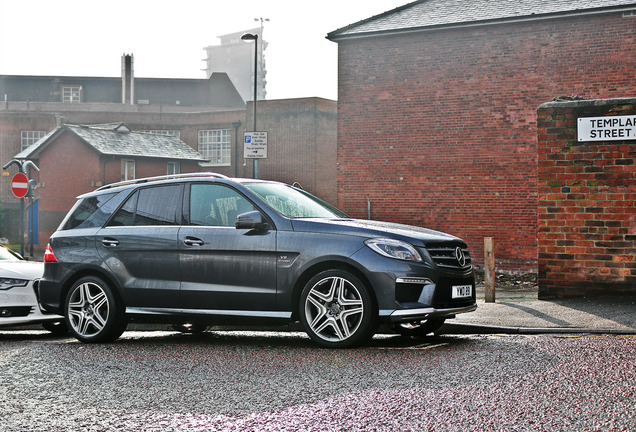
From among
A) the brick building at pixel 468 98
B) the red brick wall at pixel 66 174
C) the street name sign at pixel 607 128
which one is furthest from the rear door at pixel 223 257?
the red brick wall at pixel 66 174

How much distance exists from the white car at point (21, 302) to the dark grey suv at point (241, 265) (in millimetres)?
916

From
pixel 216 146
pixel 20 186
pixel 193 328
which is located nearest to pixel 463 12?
pixel 20 186

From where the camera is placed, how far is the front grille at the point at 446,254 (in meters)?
7.02

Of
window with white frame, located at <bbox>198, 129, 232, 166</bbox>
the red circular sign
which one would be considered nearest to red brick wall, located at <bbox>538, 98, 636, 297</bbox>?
the red circular sign

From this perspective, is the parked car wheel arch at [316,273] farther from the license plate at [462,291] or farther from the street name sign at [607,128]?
the street name sign at [607,128]

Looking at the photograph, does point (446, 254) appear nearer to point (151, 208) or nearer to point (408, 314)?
point (408, 314)

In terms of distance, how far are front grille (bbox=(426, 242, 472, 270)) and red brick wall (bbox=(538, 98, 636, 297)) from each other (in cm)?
329

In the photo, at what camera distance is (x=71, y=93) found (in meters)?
67.4

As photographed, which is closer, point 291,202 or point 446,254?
point 446,254

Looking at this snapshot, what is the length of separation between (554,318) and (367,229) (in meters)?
2.88

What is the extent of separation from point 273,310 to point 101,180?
105ft

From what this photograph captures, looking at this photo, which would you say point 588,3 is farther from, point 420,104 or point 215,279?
point 215,279

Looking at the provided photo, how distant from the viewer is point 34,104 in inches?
2542

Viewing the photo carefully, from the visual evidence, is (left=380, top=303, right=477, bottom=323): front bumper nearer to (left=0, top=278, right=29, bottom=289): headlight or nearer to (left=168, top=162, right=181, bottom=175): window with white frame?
(left=0, top=278, right=29, bottom=289): headlight
